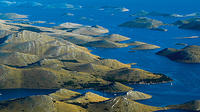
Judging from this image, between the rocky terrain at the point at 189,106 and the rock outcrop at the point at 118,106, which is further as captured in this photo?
the rocky terrain at the point at 189,106

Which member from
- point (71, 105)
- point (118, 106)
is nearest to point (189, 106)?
point (118, 106)

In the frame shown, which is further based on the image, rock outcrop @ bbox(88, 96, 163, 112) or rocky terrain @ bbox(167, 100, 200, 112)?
rocky terrain @ bbox(167, 100, 200, 112)

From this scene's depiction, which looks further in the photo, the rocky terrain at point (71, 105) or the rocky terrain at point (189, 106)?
the rocky terrain at point (189, 106)

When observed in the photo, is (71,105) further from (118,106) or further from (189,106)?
(189,106)

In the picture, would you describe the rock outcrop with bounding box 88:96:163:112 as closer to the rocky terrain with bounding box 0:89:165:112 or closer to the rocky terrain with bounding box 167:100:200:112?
the rocky terrain with bounding box 0:89:165:112

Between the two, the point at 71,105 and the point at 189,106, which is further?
the point at 189,106

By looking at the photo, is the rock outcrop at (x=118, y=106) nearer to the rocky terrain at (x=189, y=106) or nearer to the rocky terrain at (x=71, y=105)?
the rocky terrain at (x=71, y=105)

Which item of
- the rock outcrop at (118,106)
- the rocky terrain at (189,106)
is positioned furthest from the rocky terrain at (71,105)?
the rocky terrain at (189,106)

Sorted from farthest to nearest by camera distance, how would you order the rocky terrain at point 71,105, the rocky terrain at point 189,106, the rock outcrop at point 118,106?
1. the rocky terrain at point 189,106
2. the rock outcrop at point 118,106
3. the rocky terrain at point 71,105

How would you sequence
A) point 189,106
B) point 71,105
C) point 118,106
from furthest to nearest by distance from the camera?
point 189,106, point 118,106, point 71,105

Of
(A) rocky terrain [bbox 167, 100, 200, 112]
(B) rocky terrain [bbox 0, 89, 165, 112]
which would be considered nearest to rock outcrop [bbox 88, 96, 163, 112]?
(B) rocky terrain [bbox 0, 89, 165, 112]

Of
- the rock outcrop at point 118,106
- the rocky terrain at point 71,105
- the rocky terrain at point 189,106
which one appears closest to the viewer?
the rocky terrain at point 71,105

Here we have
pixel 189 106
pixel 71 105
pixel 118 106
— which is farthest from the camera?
pixel 189 106
